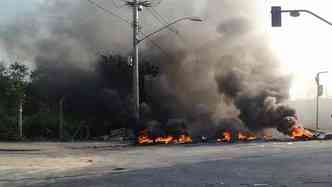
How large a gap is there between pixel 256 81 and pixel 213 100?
3.70 m

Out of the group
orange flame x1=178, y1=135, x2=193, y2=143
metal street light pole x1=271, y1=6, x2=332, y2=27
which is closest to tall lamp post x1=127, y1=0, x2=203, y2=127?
orange flame x1=178, y1=135, x2=193, y2=143

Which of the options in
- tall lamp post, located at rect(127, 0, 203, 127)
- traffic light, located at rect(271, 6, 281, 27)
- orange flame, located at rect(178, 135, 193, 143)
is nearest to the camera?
traffic light, located at rect(271, 6, 281, 27)

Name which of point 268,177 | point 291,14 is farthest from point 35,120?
point 268,177

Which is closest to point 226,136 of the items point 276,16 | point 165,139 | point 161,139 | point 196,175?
point 165,139

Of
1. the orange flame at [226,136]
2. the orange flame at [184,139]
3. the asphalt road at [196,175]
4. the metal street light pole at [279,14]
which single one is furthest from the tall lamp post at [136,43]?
the asphalt road at [196,175]

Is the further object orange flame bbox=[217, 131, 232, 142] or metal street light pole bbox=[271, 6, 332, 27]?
orange flame bbox=[217, 131, 232, 142]

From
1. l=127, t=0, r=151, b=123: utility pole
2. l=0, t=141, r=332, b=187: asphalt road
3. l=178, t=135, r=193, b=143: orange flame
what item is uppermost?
l=127, t=0, r=151, b=123: utility pole

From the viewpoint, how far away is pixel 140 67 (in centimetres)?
4288

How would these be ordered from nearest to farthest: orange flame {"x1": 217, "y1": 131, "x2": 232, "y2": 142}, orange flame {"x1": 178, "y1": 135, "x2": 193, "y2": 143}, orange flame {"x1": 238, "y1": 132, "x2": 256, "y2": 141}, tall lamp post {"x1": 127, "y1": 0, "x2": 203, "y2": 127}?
tall lamp post {"x1": 127, "y1": 0, "x2": 203, "y2": 127}
orange flame {"x1": 178, "y1": 135, "x2": 193, "y2": 143}
orange flame {"x1": 217, "y1": 131, "x2": 232, "y2": 142}
orange flame {"x1": 238, "y1": 132, "x2": 256, "y2": 141}

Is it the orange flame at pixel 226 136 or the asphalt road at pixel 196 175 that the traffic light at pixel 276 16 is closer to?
the asphalt road at pixel 196 175

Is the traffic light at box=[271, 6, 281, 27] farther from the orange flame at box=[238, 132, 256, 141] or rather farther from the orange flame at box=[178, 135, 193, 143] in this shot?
the orange flame at box=[238, 132, 256, 141]

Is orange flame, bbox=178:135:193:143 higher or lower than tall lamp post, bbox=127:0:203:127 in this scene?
lower

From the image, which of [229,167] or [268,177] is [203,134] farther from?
[268,177]

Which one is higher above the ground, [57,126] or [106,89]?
[106,89]
